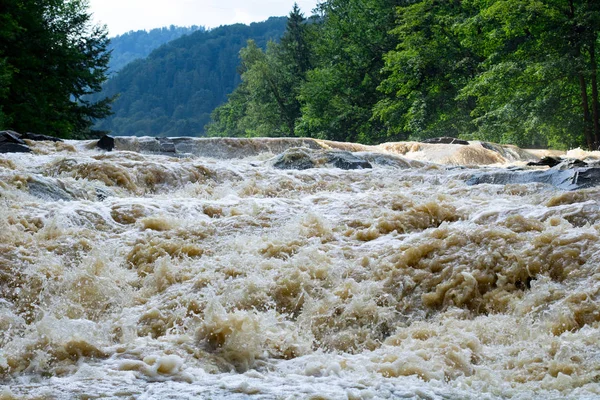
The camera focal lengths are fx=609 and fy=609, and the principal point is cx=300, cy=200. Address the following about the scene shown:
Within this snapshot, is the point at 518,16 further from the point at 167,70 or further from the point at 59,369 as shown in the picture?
the point at 167,70

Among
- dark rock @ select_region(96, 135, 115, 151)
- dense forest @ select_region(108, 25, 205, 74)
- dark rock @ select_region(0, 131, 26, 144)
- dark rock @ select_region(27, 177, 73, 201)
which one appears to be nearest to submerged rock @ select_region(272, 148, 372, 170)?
dark rock @ select_region(96, 135, 115, 151)

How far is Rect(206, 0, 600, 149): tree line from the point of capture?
A: 18188mm

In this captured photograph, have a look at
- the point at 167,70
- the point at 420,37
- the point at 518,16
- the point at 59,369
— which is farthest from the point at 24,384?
the point at 167,70

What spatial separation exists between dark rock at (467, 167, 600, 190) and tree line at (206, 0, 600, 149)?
10308 millimetres

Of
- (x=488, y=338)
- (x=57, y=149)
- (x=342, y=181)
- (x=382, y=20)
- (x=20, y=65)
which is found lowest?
(x=488, y=338)

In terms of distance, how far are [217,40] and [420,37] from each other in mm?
84843

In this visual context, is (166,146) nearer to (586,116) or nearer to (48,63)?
(48,63)

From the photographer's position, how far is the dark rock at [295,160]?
10.8 m

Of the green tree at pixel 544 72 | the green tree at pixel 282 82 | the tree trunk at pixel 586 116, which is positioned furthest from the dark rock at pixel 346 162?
the green tree at pixel 282 82

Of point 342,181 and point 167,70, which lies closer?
→ point 342,181

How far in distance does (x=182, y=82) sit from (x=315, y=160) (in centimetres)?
9476

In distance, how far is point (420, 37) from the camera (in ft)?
81.7

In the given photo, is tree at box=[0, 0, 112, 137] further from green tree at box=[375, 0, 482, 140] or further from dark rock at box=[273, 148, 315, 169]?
green tree at box=[375, 0, 482, 140]

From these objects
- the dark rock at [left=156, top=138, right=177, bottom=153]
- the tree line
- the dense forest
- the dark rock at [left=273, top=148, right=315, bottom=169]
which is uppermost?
the dense forest
